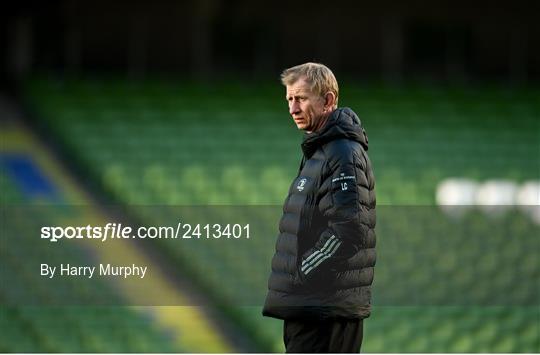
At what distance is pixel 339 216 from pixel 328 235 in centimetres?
7

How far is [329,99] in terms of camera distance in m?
2.87

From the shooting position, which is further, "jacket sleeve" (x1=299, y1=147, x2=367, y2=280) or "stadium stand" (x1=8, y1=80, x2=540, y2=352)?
"stadium stand" (x1=8, y1=80, x2=540, y2=352)

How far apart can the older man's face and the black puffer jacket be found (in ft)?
0.13

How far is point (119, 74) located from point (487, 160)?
3.80m

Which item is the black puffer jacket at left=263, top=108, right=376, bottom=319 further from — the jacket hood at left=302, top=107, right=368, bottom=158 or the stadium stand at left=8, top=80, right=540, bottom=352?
the stadium stand at left=8, top=80, right=540, bottom=352

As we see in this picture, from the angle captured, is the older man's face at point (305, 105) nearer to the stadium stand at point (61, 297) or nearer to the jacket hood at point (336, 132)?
the jacket hood at point (336, 132)

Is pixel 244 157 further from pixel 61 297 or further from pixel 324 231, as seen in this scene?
pixel 324 231

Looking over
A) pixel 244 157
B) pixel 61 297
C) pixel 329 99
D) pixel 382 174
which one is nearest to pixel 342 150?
pixel 329 99

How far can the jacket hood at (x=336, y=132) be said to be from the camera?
2.82 m

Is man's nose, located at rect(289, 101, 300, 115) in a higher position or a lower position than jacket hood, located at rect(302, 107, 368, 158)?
higher

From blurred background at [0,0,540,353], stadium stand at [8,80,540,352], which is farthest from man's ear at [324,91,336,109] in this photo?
stadium stand at [8,80,540,352]

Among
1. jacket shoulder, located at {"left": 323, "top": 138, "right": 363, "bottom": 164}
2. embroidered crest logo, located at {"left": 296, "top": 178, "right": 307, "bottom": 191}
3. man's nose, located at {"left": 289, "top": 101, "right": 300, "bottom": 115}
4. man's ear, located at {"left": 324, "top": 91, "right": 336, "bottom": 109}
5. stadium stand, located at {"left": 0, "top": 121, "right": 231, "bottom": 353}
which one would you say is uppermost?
stadium stand, located at {"left": 0, "top": 121, "right": 231, "bottom": 353}

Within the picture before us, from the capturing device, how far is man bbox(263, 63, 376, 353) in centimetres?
275

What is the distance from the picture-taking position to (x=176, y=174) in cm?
859
